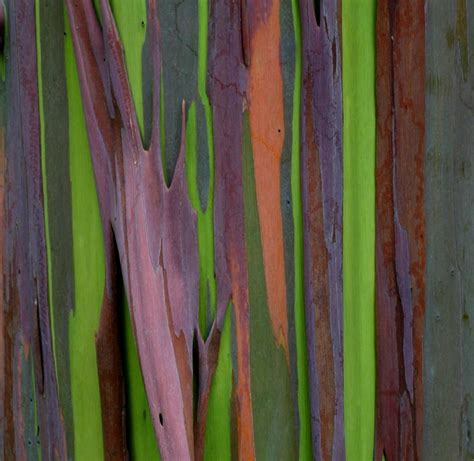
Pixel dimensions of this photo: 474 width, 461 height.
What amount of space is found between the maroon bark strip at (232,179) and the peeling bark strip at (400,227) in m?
0.17

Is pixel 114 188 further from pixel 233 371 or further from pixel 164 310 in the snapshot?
pixel 233 371

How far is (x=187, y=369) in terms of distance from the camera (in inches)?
35.5

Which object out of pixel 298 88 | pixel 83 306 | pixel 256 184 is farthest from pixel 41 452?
pixel 298 88

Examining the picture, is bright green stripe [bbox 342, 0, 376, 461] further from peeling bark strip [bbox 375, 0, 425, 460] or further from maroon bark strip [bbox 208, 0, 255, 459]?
maroon bark strip [bbox 208, 0, 255, 459]

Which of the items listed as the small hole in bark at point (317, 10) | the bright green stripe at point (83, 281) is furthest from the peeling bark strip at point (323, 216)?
the bright green stripe at point (83, 281)

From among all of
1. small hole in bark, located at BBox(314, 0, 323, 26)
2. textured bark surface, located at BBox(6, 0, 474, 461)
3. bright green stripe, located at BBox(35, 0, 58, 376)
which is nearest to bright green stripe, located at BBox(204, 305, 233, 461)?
textured bark surface, located at BBox(6, 0, 474, 461)

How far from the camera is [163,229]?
35.4 inches

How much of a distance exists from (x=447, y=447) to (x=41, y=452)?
544 mm

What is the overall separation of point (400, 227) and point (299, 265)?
0.46 ft

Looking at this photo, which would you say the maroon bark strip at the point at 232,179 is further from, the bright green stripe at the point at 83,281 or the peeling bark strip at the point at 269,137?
the bright green stripe at the point at 83,281

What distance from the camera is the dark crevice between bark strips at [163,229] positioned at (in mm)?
890

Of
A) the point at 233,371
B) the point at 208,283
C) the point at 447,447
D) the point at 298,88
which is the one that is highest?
the point at 298,88

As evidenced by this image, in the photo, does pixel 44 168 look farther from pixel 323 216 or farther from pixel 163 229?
pixel 323 216

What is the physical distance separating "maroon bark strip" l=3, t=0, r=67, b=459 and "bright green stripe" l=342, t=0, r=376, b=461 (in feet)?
1.28
